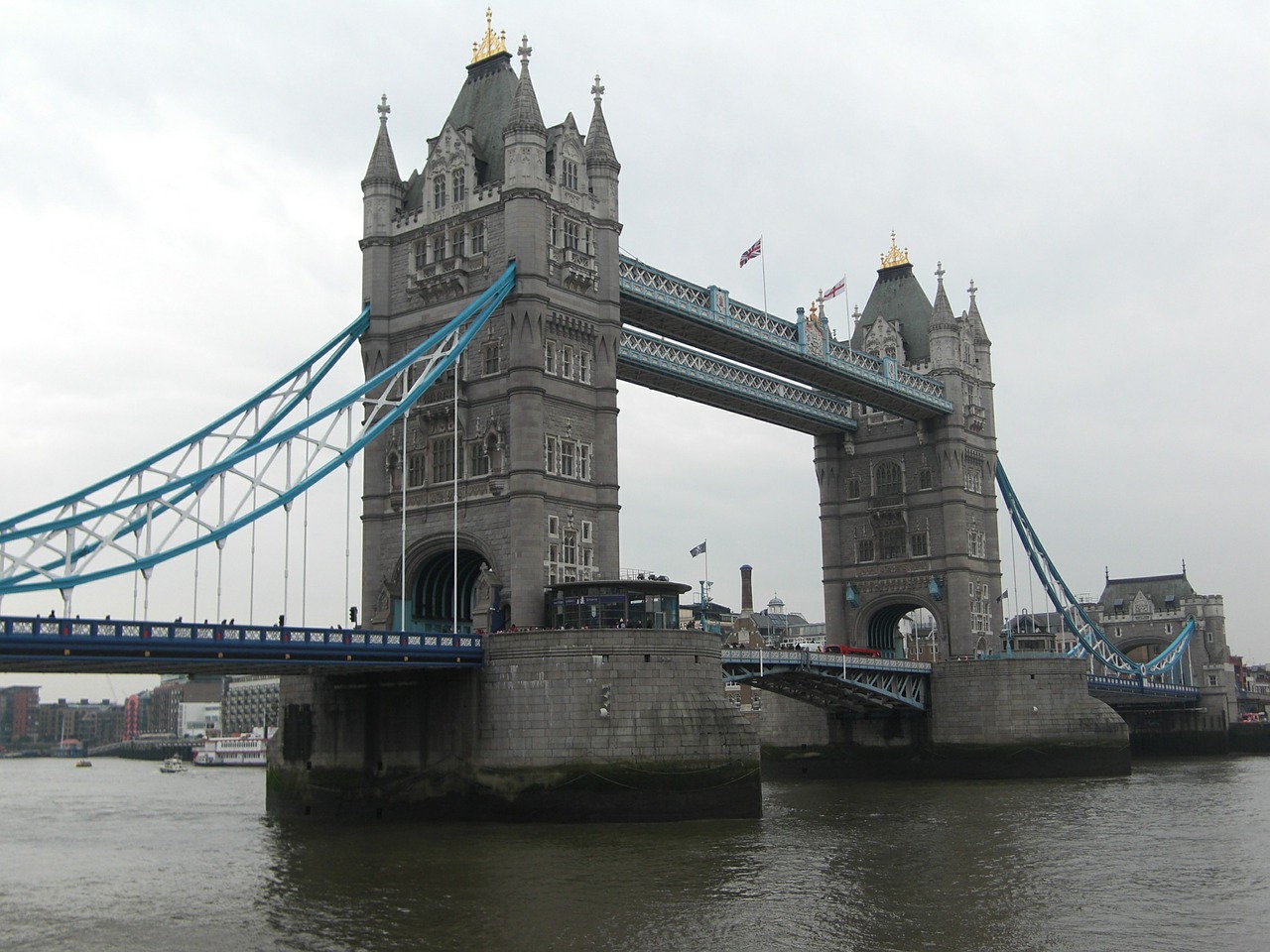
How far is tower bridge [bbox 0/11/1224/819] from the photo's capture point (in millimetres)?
50250

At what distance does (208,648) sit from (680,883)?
17.4 m

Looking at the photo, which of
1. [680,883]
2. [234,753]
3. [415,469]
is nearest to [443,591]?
[415,469]

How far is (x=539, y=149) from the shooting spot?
6131 centimetres

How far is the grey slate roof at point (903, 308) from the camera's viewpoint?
9519 cm

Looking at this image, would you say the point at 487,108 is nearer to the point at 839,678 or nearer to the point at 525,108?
the point at 525,108

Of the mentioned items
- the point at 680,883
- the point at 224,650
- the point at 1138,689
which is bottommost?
the point at 680,883

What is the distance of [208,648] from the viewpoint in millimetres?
44156

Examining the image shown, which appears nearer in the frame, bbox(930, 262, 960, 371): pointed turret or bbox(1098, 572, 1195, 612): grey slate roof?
bbox(930, 262, 960, 371): pointed turret

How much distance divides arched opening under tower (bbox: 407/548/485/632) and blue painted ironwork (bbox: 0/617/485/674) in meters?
9.85

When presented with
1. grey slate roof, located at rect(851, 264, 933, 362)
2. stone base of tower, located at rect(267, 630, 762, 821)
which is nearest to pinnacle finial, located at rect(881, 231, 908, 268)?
grey slate roof, located at rect(851, 264, 933, 362)

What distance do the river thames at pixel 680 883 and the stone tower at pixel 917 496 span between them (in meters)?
31.0

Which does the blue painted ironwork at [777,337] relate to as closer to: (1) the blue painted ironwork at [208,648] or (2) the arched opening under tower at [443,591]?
(2) the arched opening under tower at [443,591]

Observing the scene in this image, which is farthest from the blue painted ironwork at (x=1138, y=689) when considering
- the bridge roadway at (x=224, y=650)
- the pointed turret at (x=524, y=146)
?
the pointed turret at (x=524, y=146)

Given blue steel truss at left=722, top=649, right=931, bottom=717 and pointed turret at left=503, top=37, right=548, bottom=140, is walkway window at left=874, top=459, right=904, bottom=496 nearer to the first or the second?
blue steel truss at left=722, top=649, right=931, bottom=717
